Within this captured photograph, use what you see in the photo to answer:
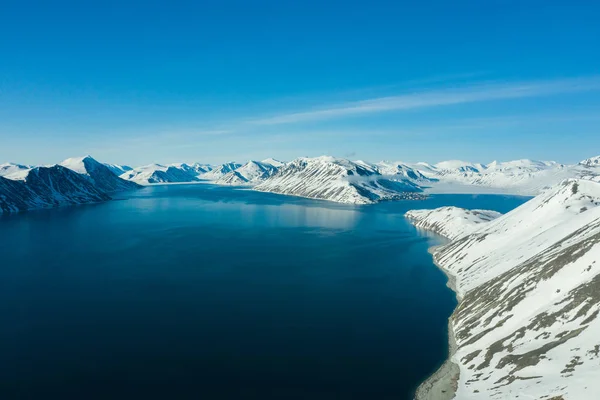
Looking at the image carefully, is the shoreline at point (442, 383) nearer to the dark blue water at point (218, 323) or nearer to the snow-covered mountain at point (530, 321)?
the snow-covered mountain at point (530, 321)

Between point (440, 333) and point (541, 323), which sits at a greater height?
→ point (541, 323)

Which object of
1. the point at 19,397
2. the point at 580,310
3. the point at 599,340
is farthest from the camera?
the point at 580,310

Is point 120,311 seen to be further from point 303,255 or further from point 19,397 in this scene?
point 303,255

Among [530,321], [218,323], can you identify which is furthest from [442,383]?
[218,323]

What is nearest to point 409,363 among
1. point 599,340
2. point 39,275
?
point 599,340

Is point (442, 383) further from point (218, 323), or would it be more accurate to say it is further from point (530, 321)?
point (218, 323)

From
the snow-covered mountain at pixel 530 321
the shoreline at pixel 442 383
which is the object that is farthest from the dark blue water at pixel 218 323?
the snow-covered mountain at pixel 530 321

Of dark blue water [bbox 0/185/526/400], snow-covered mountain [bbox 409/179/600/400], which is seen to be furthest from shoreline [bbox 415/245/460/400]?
dark blue water [bbox 0/185/526/400]
